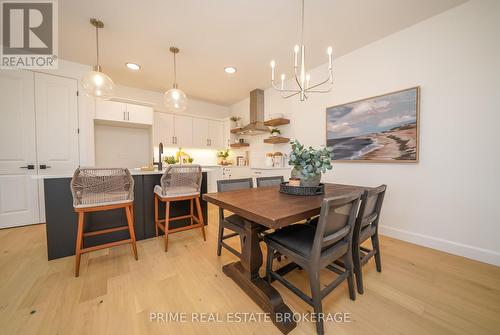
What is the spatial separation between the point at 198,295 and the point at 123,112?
3.63 m

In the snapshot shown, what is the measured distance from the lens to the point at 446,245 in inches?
79.3

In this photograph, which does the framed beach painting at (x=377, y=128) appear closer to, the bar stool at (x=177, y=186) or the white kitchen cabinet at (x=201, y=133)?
the bar stool at (x=177, y=186)

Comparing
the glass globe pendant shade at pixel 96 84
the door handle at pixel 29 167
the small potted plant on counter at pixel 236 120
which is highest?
the small potted plant on counter at pixel 236 120

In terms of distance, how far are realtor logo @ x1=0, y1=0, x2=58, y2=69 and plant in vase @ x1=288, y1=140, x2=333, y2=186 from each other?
116 inches

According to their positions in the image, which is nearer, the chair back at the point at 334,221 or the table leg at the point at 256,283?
the chair back at the point at 334,221

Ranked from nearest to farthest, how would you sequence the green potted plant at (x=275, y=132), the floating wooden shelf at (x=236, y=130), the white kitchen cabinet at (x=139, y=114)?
the white kitchen cabinet at (x=139, y=114), the green potted plant at (x=275, y=132), the floating wooden shelf at (x=236, y=130)

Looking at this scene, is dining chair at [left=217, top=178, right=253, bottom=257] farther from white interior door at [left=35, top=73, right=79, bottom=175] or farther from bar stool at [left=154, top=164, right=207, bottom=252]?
white interior door at [left=35, top=73, right=79, bottom=175]

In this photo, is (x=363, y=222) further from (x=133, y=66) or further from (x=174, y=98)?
(x=133, y=66)

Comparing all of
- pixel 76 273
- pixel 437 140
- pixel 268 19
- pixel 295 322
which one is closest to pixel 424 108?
pixel 437 140

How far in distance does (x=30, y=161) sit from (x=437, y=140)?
5598 mm

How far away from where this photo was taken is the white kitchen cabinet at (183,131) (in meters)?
4.44

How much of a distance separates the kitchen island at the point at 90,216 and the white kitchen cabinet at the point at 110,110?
76.5 inches

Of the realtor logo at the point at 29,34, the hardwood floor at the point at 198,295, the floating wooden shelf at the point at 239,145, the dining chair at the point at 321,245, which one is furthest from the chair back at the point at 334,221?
the floating wooden shelf at the point at 239,145

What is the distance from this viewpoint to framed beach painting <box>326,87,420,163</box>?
219 centimetres
